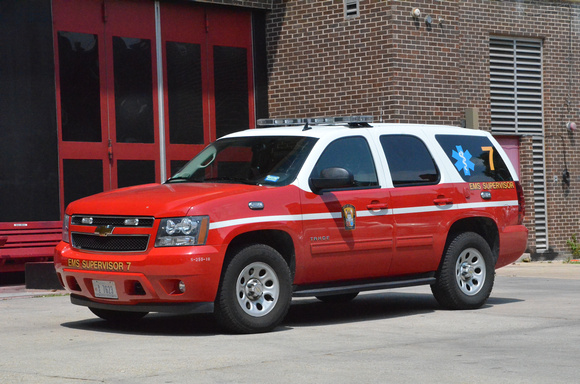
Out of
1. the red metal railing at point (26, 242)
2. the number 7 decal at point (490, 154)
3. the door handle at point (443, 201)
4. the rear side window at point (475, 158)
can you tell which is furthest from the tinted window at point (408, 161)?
the red metal railing at point (26, 242)

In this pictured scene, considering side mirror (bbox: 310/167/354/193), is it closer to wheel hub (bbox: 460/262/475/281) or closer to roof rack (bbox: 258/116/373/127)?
roof rack (bbox: 258/116/373/127)

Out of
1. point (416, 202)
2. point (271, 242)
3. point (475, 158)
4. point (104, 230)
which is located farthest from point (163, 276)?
point (475, 158)

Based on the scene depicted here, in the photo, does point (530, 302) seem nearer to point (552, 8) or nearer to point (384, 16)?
point (384, 16)

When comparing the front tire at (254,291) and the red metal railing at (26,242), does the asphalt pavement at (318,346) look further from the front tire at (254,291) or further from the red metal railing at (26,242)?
the red metal railing at (26,242)

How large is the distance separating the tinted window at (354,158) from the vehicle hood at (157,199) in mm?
943

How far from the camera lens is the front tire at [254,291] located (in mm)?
8703

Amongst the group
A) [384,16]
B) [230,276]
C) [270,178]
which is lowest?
[230,276]

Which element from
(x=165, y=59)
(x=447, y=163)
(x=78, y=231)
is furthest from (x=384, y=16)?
A: (x=78, y=231)

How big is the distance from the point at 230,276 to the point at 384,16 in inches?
390

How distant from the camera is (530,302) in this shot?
38.4ft

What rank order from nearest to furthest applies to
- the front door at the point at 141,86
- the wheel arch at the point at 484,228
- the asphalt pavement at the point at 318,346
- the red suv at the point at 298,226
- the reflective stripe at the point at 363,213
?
the asphalt pavement at the point at 318,346, the red suv at the point at 298,226, the reflective stripe at the point at 363,213, the wheel arch at the point at 484,228, the front door at the point at 141,86

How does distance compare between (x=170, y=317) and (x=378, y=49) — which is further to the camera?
(x=378, y=49)

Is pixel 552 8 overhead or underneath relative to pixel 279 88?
overhead

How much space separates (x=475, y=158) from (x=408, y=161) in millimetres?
1069
